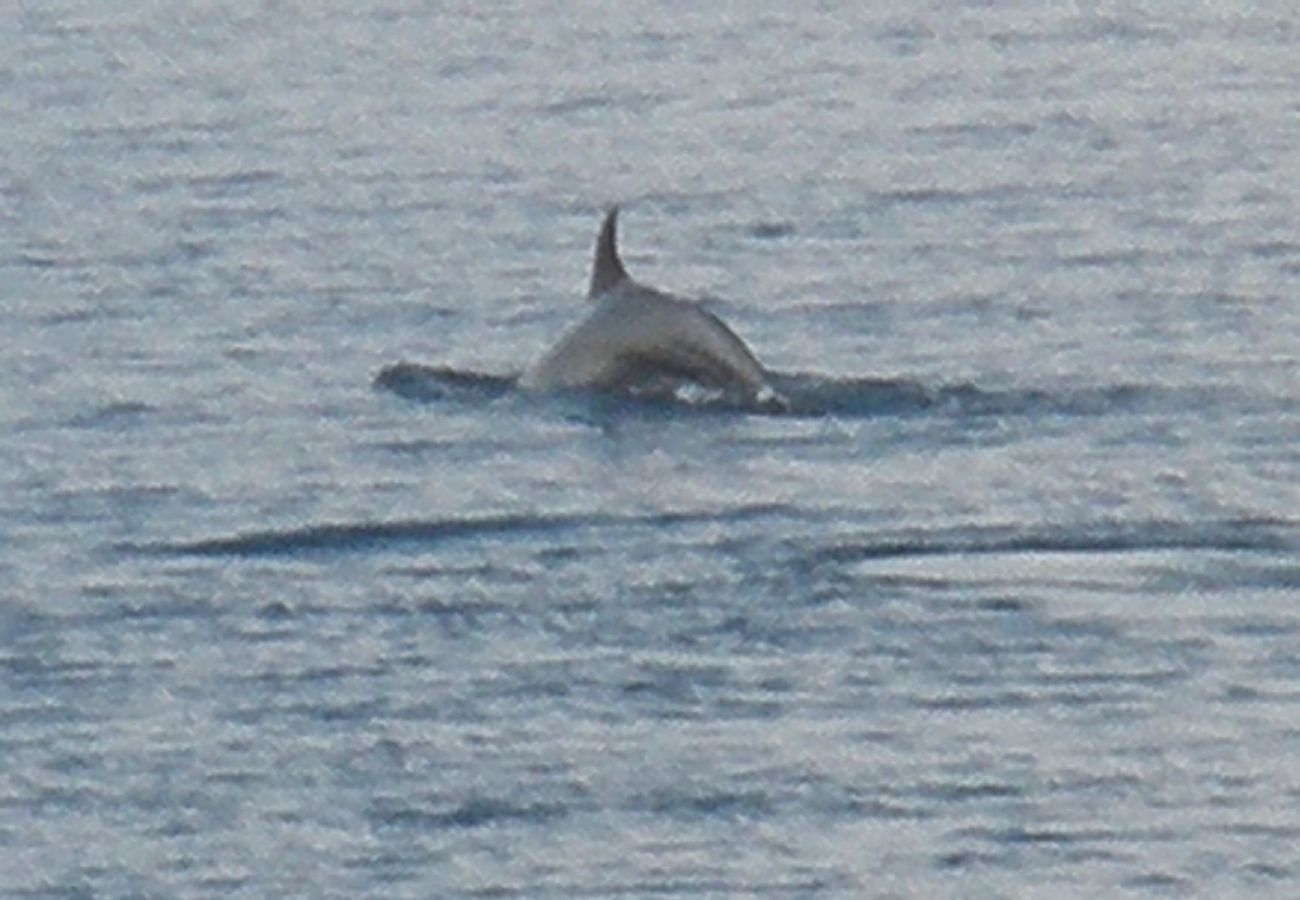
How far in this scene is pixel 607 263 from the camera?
867 inches

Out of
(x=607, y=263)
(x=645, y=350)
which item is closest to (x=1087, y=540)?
(x=645, y=350)

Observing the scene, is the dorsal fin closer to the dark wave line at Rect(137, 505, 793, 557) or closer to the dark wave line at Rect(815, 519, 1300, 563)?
the dark wave line at Rect(137, 505, 793, 557)

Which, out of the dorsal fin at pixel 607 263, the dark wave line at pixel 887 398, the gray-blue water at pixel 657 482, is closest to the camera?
the gray-blue water at pixel 657 482

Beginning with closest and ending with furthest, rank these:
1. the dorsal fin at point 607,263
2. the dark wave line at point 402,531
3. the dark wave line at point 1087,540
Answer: the dark wave line at point 1087,540 → the dark wave line at point 402,531 → the dorsal fin at point 607,263

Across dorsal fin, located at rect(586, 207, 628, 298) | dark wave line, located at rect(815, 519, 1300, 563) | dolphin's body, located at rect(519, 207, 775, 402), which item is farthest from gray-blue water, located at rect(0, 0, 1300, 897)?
dorsal fin, located at rect(586, 207, 628, 298)

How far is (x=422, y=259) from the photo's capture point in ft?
83.6

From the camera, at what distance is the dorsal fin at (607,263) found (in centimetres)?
2183

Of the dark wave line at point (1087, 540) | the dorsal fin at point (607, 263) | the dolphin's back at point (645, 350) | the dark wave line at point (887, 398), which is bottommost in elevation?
the dark wave line at point (1087, 540)

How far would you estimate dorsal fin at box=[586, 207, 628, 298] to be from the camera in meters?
21.8

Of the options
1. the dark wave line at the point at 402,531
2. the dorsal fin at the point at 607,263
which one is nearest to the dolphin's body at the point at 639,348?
the dorsal fin at the point at 607,263

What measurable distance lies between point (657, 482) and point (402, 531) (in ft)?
3.76

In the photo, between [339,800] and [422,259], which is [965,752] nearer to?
[339,800]

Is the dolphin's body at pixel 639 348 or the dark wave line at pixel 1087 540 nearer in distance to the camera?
the dark wave line at pixel 1087 540

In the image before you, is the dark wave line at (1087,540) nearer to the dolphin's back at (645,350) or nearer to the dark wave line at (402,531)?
the dark wave line at (402,531)
